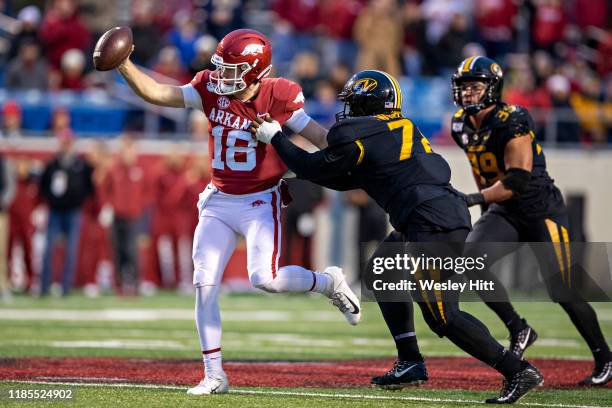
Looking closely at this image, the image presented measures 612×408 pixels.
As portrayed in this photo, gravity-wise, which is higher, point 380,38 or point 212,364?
point 380,38

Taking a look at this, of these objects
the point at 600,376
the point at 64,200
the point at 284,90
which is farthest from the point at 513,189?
the point at 64,200

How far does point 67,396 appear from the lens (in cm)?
584

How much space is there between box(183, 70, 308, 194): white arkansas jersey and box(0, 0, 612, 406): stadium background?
5752 mm

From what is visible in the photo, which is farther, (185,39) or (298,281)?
(185,39)

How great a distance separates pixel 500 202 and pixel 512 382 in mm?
1745

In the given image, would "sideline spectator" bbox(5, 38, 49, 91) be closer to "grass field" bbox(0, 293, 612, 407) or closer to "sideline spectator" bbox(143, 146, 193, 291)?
"sideline spectator" bbox(143, 146, 193, 291)

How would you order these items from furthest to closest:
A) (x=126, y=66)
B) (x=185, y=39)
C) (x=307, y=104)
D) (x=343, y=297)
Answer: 1. (x=185, y=39)
2. (x=307, y=104)
3. (x=343, y=297)
4. (x=126, y=66)

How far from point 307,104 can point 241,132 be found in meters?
9.56

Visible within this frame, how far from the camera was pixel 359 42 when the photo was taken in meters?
17.2

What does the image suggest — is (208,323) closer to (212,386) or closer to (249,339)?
(212,386)

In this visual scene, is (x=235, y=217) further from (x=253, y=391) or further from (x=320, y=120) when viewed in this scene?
(x=320, y=120)

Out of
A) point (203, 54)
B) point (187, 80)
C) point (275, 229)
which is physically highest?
point (203, 54)

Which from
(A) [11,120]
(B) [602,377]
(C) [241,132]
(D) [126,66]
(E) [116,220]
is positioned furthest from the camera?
(A) [11,120]

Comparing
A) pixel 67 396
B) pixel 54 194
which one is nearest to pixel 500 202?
pixel 67 396
